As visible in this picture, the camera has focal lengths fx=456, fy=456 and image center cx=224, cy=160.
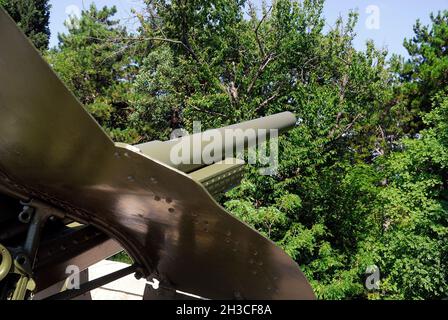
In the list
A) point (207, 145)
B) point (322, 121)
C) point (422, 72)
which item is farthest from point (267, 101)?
point (207, 145)

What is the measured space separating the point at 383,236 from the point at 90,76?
1524cm

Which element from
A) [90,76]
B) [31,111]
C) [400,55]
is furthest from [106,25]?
[31,111]

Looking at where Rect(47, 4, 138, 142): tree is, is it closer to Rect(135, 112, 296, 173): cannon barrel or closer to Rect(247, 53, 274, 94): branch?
Rect(247, 53, 274, 94): branch

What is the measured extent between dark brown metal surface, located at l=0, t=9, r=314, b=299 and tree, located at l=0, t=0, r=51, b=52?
76.1 ft

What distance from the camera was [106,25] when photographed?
27750 millimetres

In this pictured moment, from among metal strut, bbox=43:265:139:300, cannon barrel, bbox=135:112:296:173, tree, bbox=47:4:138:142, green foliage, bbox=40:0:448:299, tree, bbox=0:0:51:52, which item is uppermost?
tree, bbox=0:0:51:52

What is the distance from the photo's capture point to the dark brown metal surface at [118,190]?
190 centimetres

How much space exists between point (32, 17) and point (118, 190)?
996 inches

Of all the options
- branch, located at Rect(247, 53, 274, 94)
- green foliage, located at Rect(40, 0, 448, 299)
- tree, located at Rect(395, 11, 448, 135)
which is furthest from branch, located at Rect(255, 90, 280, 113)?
tree, located at Rect(395, 11, 448, 135)

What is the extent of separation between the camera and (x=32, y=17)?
2445 centimetres

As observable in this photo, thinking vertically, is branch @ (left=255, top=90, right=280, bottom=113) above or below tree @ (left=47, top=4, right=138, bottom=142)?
below

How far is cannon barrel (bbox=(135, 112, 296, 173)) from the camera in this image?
3.32 m

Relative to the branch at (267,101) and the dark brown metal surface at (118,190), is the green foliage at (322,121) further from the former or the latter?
the dark brown metal surface at (118,190)

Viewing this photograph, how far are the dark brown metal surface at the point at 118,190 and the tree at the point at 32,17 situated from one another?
23.2m
